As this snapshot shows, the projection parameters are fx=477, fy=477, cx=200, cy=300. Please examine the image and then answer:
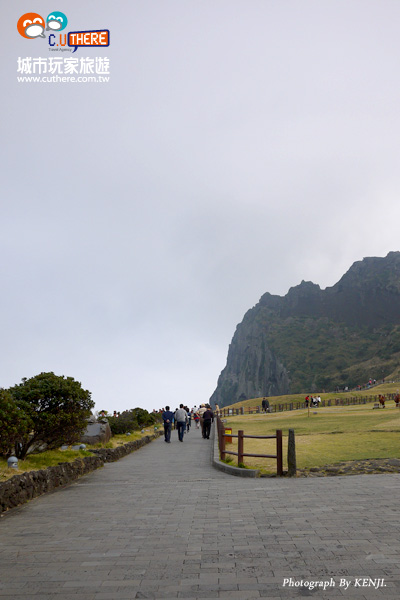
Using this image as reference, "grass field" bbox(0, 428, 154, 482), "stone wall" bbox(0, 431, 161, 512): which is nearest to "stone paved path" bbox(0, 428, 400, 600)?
"stone wall" bbox(0, 431, 161, 512)

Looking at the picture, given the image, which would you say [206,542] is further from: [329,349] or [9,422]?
[329,349]

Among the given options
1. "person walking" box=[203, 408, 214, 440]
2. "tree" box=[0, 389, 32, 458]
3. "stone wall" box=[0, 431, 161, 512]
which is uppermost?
"tree" box=[0, 389, 32, 458]

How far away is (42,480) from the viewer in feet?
31.9

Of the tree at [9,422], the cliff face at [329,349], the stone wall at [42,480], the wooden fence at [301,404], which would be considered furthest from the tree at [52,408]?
the cliff face at [329,349]

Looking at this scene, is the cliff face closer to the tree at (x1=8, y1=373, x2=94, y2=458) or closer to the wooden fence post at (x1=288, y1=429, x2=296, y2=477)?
the wooden fence post at (x1=288, y1=429, x2=296, y2=477)

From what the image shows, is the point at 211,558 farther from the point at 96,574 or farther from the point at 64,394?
the point at 64,394

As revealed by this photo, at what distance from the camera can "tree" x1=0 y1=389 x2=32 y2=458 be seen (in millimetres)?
9859

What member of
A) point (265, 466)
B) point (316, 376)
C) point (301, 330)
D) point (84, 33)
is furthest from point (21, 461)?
point (301, 330)

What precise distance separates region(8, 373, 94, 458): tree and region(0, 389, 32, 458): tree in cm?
116

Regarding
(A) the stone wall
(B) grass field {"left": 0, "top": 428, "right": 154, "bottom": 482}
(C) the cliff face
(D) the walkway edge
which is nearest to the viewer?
(A) the stone wall

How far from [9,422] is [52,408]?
2.57m

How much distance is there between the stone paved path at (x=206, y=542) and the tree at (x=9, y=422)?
163 centimetres

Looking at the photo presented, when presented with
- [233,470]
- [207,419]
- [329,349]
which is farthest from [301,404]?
[329,349]

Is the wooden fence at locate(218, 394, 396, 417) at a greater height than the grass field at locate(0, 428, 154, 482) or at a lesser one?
lesser
